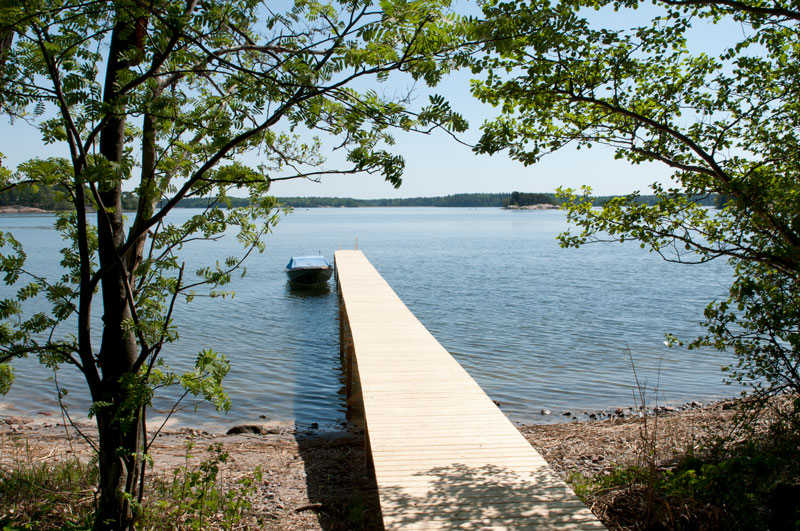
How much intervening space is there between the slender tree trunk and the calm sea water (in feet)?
4.52

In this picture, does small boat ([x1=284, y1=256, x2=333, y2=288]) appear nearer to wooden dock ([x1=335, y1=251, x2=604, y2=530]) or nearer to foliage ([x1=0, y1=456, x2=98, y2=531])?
wooden dock ([x1=335, y1=251, x2=604, y2=530])

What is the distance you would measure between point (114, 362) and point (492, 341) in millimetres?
11721

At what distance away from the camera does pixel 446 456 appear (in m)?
4.90

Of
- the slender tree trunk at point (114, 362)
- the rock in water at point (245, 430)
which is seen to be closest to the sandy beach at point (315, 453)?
the rock in water at point (245, 430)

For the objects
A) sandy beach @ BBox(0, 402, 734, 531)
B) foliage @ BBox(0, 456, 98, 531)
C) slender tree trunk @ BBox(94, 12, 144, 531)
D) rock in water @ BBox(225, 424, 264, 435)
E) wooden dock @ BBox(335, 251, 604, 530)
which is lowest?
rock in water @ BBox(225, 424, 264, 435)

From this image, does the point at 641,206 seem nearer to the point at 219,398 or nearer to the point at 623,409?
the point at 219,398

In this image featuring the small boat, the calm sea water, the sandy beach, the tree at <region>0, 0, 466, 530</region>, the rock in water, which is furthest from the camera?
the small boat

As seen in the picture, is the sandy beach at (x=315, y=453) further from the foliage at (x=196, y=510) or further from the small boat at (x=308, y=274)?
the small boat at (x=308, y=274)

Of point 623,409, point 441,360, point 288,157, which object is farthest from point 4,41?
point 623,409

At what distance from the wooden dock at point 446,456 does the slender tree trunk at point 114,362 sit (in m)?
1.69

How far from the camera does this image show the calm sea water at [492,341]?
10211mm

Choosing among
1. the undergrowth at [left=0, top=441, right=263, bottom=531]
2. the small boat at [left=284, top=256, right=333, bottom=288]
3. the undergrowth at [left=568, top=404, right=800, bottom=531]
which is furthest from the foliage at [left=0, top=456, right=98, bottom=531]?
the small boat at [left=284, top=256, right=333, bottom=288]

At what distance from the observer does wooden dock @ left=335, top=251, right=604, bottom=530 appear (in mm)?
3891

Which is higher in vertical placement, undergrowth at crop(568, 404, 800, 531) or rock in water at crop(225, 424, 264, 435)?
undergrowth at crop(568, 404, 800, 531)
